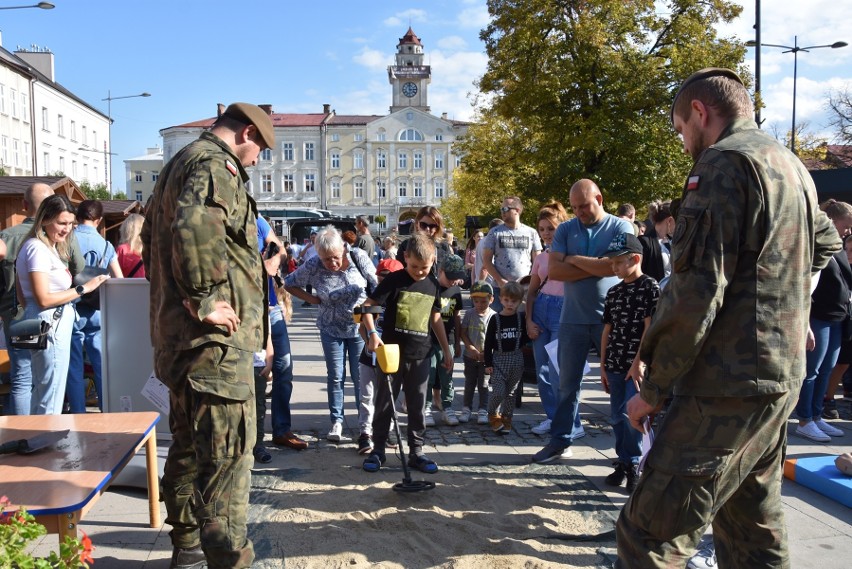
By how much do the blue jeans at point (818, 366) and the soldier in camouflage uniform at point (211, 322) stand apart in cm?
490

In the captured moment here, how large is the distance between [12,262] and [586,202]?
435 centimetres

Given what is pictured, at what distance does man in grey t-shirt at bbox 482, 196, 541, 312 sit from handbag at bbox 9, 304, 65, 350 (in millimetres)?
4207

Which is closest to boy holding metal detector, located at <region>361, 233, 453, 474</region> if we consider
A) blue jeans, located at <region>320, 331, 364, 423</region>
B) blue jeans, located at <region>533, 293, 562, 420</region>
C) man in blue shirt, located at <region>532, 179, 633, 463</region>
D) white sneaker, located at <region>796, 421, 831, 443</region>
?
A: blue jeans, located at <region>320, 331, 364, 423</region>

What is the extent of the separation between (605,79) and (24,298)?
53.6 ft

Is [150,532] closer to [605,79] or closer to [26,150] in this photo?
[605,79]

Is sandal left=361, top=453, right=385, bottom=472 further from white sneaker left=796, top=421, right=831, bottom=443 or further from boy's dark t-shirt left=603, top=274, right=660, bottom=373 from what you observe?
white sneaker left=796, top=421, right=831, bottom=443

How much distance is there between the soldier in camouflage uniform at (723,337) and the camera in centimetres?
234

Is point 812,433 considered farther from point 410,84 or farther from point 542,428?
point 410,84

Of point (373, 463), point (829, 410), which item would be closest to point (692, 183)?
point (373, 463)

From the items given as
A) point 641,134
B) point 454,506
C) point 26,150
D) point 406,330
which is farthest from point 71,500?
point 26,150

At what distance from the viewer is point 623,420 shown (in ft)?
15.3

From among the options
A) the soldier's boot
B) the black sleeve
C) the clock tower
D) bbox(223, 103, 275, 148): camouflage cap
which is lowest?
the soldier's boot

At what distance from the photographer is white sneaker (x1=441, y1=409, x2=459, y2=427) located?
21.2 feet

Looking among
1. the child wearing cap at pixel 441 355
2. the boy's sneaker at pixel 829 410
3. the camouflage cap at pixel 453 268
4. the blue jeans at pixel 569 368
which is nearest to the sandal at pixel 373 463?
the blue jeans at pixel 569 368
